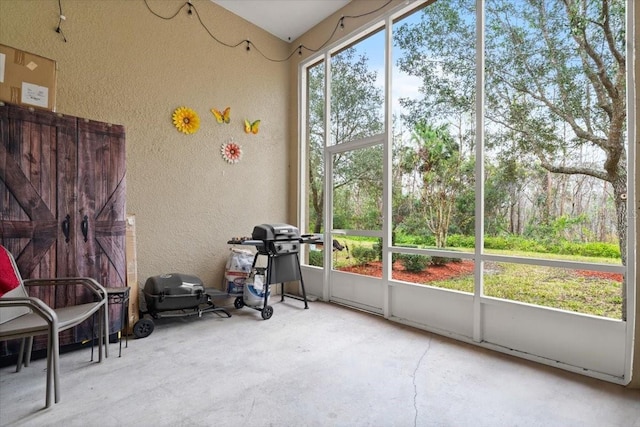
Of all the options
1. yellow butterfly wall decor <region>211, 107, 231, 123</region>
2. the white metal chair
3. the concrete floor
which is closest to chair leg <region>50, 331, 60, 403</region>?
the white metal chair

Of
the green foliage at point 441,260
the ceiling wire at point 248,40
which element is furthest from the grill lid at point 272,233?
the ceiling wire at point 248,40

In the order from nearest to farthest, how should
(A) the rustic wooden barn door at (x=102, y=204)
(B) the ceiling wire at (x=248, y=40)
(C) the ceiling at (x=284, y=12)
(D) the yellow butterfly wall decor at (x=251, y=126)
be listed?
1. (A) the rustic wooden barn door at (x=102, y=204)
2. (B) the ceiling wire at (x=248, y=40)
3. (C) the ceiling at (x=284, y=12)
4. (D) the yellow butterfly wall decor at (x=251, y=126)

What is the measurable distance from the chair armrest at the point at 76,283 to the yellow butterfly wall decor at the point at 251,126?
8.61ft

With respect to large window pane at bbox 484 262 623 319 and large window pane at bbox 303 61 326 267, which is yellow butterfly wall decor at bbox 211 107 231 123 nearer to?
large window pane at bbox 303 61 326 267

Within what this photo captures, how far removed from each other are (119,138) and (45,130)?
53 cm

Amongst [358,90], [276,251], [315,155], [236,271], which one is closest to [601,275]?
[276,251]

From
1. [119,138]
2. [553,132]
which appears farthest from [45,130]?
[553,132]

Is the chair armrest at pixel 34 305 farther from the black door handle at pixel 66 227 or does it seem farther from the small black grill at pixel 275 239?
the small black grill at pixel 275 239

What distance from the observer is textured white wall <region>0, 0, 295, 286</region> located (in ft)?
10.1

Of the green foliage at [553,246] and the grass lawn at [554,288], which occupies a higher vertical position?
the green foliage at [553,246]

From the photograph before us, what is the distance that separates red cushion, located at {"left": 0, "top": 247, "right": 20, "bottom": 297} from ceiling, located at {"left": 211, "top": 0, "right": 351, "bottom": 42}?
11.9 feet

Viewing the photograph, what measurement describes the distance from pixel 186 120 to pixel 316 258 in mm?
2474

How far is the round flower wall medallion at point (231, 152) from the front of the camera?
4.17 m

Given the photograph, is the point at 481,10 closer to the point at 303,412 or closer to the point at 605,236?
the point at 605,236
